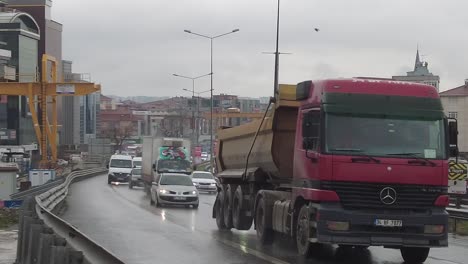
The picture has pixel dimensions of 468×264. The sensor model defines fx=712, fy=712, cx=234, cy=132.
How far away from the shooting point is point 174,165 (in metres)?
41.8

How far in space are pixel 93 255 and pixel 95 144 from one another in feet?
320

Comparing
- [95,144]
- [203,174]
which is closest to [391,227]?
[203,174]

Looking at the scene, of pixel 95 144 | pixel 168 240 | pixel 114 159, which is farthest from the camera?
pixel 95 144

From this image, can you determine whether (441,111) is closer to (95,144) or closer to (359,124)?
(359,124)

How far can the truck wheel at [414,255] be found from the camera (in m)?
13.0

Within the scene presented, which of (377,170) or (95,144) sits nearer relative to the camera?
(377,170)

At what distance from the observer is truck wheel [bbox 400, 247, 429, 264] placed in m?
13.0

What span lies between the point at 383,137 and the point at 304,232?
7.29 feet

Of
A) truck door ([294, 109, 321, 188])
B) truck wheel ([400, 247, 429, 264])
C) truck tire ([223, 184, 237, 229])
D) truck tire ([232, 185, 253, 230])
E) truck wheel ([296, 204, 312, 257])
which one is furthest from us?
truck tire ([223, 184, 237, 229])

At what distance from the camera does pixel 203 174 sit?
4722cm

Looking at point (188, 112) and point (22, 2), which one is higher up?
point (22, 2)

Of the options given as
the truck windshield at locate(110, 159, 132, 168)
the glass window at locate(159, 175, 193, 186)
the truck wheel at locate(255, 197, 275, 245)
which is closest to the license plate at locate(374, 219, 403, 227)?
the truck wheel at locate(255, 197, 275, 245)

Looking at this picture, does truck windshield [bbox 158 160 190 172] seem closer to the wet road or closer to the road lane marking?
the wet road

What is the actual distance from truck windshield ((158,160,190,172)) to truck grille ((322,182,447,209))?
29993mm
